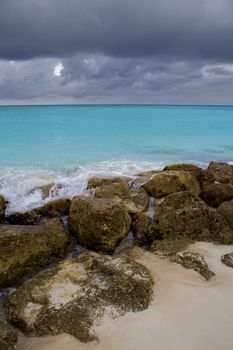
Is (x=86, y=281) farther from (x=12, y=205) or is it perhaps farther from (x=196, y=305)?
(x=12, y=205)

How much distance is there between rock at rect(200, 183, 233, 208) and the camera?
7.69 meters

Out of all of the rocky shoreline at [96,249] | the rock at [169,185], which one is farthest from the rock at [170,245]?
the rock at [169,185]

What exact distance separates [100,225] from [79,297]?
1635 mm

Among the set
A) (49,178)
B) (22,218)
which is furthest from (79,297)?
(49,178)

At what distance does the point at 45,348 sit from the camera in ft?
12.2

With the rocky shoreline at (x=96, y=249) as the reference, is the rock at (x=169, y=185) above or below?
above

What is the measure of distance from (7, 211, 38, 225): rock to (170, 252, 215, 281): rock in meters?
3.01

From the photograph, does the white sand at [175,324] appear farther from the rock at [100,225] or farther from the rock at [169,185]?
the rock at [169,185]

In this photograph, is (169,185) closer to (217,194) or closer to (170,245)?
(217,194)

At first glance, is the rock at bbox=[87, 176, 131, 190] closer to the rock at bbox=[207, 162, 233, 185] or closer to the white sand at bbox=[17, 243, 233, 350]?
the rock at bbox=[207, 162, 233, 185]

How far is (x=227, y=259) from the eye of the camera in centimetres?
538

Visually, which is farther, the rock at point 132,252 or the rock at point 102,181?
the rock at point 102,181

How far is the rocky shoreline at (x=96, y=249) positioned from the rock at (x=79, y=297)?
0.01 metres

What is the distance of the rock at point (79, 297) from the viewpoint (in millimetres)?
3979
